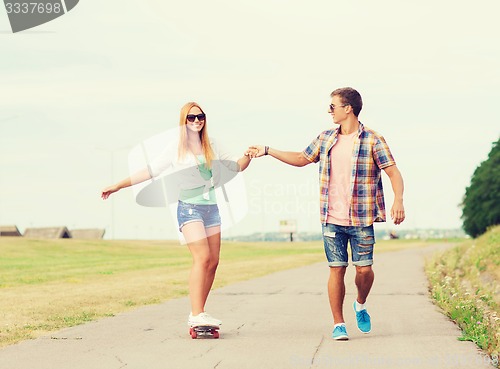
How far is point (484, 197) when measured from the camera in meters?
66.4

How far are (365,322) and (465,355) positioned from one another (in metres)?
1.66

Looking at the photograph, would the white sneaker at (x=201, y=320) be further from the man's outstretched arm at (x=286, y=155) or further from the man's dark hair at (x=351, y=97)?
the man's dark hair at (x=351, y=97)

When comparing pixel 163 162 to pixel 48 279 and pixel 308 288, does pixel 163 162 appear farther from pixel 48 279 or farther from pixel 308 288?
pixel 48 279

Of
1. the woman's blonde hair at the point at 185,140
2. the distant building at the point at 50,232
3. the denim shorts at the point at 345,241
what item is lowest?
the distant building at the point at 50,232

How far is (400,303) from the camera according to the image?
12.7 metres

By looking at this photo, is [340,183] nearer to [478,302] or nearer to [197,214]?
[197,214]

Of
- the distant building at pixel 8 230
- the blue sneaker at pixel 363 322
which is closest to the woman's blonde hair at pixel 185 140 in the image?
the blue sneaker at pixel 363 322

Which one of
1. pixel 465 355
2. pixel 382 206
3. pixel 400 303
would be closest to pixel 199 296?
pixel 382 206

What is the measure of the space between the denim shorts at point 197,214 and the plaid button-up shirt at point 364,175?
1.08m

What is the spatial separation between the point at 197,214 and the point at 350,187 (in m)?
1.52

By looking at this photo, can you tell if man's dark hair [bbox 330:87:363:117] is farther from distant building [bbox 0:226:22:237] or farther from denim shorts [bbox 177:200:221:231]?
distant building [bbox 0:226:22:237]

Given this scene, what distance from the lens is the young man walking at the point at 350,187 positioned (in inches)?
323

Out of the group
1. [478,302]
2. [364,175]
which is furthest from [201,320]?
[478,302]

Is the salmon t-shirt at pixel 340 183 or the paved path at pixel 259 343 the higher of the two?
the salmon t-shirt at pixel 340 183
